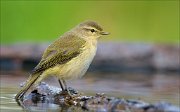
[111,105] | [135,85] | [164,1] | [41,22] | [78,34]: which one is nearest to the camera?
[111,105]

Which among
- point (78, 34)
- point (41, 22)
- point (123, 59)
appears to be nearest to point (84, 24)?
point (78, 34)

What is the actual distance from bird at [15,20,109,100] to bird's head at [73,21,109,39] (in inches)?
5.7

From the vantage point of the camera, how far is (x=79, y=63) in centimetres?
988

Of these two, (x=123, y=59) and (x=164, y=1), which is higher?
(x=164, y=1)

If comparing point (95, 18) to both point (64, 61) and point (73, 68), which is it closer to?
point (64, 61)

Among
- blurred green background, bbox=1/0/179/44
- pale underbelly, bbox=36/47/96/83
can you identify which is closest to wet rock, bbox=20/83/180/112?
pale underbelly, bbox=36/47/96/83

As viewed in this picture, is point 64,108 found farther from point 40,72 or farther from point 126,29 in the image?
point 126,29

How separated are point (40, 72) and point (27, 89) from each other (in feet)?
0.94

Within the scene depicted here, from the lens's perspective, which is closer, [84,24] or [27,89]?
[27,89]

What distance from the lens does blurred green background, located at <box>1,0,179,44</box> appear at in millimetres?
17484

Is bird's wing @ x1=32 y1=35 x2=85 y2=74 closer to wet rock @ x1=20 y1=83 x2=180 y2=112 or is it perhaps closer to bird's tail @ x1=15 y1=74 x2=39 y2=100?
bird's tail @ x1=15 y1=74 x2=39 y2=100

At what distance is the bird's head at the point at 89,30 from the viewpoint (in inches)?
411

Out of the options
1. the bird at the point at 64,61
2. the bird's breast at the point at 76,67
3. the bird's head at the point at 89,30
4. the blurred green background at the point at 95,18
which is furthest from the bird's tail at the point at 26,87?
the blurred green background at the point at 95,18

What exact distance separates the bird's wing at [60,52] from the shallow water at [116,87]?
59cm
